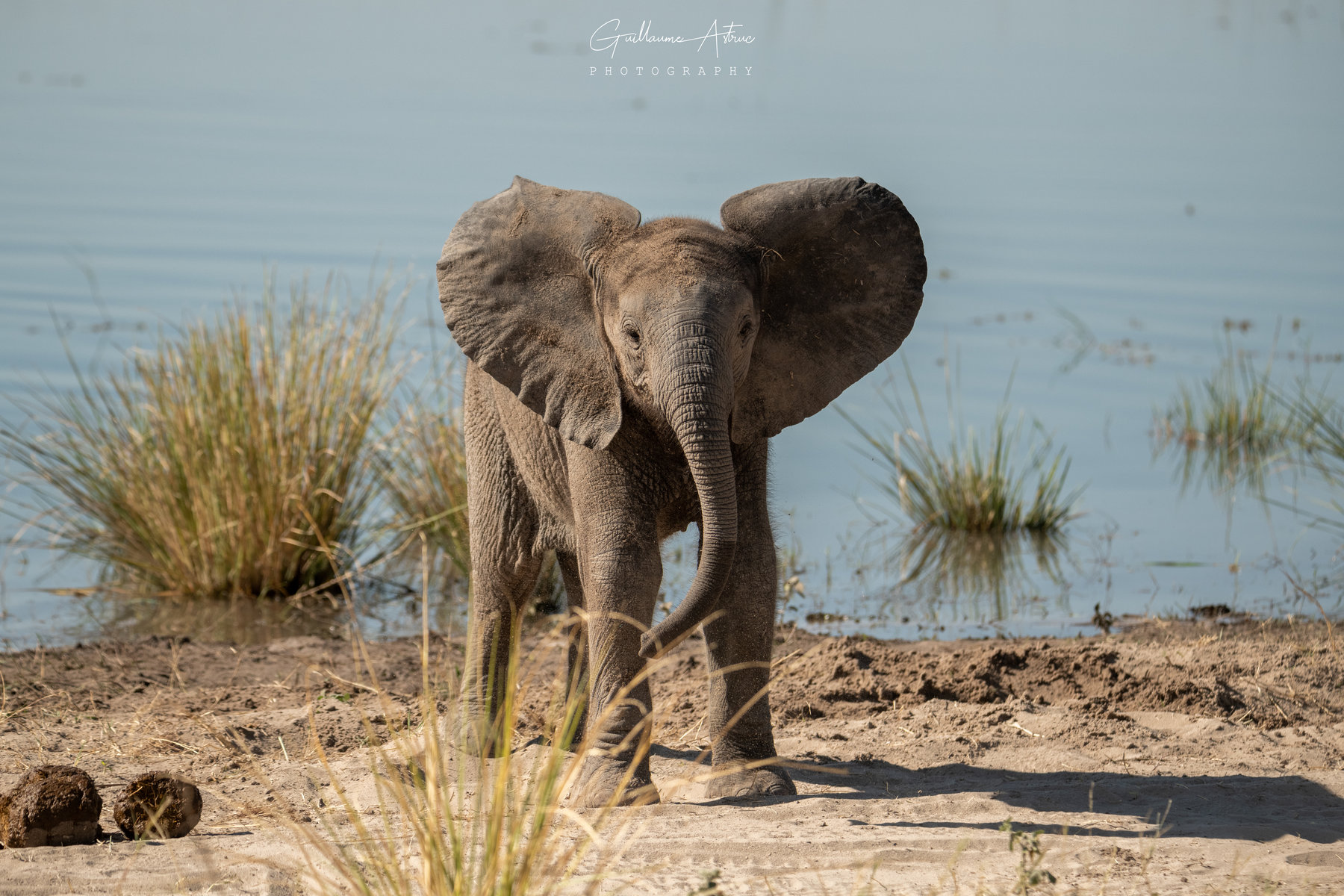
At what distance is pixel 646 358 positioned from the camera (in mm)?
5031

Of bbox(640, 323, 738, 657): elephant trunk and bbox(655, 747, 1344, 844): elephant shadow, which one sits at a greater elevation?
bbox(640, 323, 738, 657): elephant trunk

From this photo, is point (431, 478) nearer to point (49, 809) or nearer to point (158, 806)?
point (158, 806)

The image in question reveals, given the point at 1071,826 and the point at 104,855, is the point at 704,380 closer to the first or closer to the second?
the point at 1071,826

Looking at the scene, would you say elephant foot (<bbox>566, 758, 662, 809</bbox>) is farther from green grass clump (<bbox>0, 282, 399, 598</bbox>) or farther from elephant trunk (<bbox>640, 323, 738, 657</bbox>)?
green grass clump (<bbox>0, 282, 399, 598</bbox>)

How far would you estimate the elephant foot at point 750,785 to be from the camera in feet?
18.1

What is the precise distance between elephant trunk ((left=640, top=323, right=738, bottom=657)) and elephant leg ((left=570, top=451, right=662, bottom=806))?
1.58 feet

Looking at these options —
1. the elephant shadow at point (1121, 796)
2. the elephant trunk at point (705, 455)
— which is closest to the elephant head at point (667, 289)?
the elephant trunk at point (705, 455)

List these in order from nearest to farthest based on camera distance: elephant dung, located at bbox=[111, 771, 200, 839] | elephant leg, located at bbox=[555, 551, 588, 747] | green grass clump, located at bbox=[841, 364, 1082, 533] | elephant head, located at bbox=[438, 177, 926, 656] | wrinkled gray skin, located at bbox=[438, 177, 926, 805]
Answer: elephant dung, located at bbox=[111, 771, 200, 839] < elephant head, located at bbox=[438, 177, 926, 656] < wrinkled gray skin, located at bbox=[438, 177, 926, 805] < elephant leg, located at bbox=[555, 551, 588, 747] < green grass clump, located at bbox=[841, 364, 1082, 533]

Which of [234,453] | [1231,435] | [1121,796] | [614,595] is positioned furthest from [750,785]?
[1231,435]

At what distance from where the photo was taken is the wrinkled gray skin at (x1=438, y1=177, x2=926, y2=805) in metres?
5.25

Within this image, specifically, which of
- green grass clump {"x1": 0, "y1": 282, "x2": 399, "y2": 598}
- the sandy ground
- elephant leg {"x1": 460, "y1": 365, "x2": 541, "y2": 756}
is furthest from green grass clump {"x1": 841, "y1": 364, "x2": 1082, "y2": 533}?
elephant leg {"x1": 460, "y1": 365, "x2": 541, "y2": 756}

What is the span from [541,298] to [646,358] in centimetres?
61

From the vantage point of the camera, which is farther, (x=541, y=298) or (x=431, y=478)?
(x=431, y=478)

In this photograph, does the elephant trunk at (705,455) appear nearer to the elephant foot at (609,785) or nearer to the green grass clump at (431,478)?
the elephant foot at (609,785)
